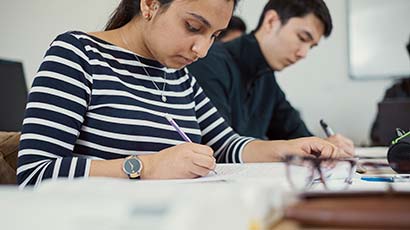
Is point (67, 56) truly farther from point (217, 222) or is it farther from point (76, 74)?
point (217, 222)

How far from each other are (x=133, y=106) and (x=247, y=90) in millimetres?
821

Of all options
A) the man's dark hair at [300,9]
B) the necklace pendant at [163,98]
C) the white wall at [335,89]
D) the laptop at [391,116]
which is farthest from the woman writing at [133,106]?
the white wall at [335,89]

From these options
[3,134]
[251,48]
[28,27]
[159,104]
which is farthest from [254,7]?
[3,134]

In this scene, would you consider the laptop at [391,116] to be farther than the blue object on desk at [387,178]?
Yes

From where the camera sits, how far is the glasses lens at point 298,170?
0.45m

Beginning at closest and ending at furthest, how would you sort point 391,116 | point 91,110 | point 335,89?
point 91,110
point 391,116
point 335,89

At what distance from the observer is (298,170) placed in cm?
48

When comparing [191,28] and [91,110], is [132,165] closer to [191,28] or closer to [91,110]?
[91,110]

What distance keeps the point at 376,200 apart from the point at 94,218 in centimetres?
19

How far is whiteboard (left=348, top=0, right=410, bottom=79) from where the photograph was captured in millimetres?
2756

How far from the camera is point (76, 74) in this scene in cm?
82

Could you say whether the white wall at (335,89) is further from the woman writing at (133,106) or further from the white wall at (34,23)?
the woman writing at (133,106)

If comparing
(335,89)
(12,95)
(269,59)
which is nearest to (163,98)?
(12,95)

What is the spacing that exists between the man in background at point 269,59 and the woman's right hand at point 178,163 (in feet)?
2.64
